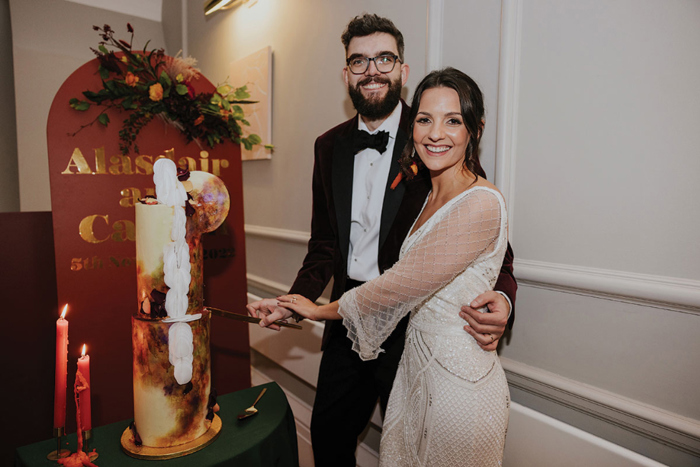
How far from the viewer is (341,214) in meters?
1.71

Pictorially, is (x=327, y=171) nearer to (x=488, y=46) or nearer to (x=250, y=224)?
(x=488, y=46)

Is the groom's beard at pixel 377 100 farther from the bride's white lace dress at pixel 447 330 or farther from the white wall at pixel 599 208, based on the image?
the bride's white lace dress at pixel 447 330

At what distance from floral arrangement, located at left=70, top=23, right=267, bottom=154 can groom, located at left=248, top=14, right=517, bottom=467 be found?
0.72 m

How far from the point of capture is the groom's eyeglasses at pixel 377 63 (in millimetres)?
1618

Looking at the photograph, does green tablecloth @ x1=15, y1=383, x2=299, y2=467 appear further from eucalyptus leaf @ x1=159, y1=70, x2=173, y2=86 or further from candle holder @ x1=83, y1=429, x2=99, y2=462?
eucalyptus leaf @ x1=159, y1=70, x2=173, y2=86

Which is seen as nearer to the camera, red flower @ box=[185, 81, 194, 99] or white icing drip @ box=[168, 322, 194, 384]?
white icing drip @ box=[168, 322, 194, 384]

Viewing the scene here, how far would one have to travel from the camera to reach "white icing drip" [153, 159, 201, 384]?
100 centimetres

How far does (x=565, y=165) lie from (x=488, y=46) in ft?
1.86

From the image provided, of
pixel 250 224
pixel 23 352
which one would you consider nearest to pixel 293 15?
pixel 250 224

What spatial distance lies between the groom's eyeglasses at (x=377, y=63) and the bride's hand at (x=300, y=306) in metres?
0.95

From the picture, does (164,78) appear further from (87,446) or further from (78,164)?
(87,446)

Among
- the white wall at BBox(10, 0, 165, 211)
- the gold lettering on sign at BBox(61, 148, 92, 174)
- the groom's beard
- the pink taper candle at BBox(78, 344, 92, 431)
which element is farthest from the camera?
the white wall at BBox(10, 0, 165, 211)

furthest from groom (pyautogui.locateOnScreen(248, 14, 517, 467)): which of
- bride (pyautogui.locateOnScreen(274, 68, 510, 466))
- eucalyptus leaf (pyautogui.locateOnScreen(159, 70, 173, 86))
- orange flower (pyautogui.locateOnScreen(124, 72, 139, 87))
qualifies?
orange flower (pyautogui.locateOnScreen(124, 72, 139, 87))

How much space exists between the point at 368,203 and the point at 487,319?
765mm
